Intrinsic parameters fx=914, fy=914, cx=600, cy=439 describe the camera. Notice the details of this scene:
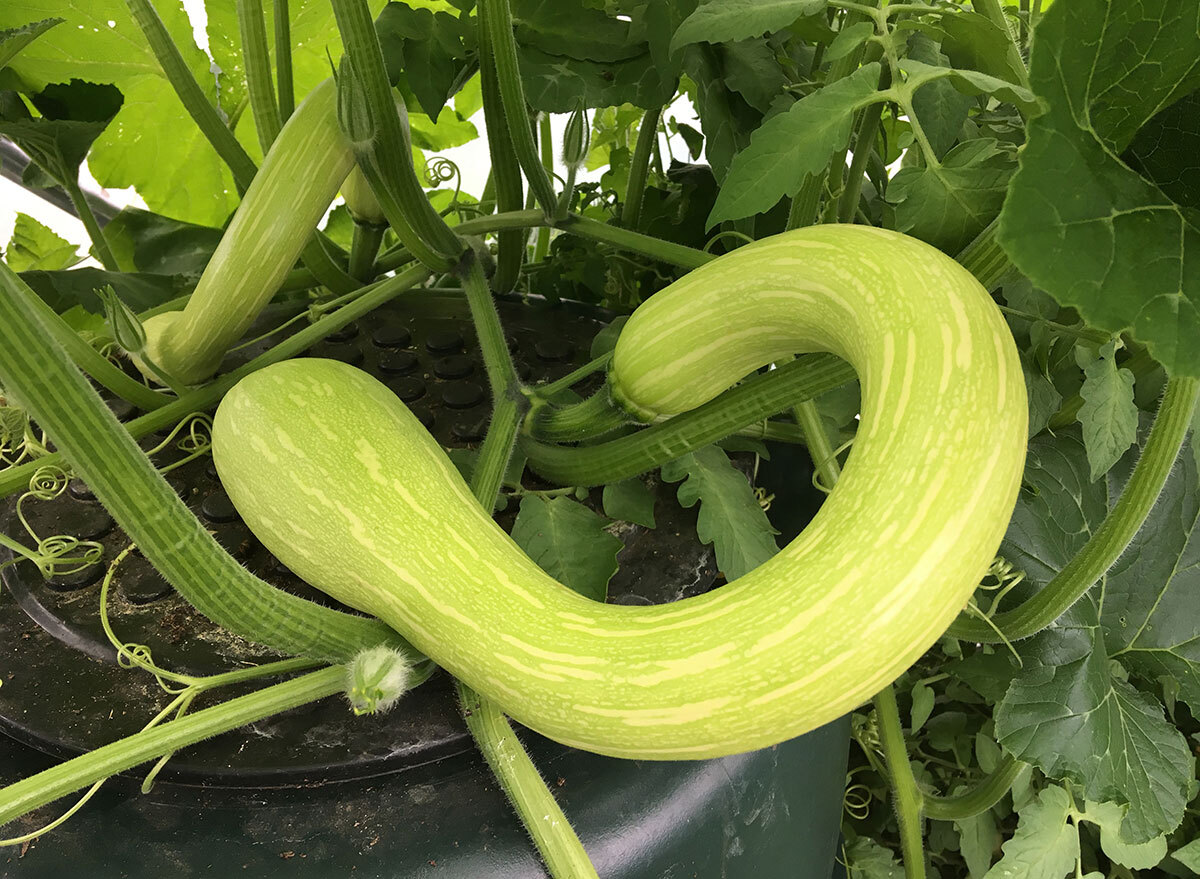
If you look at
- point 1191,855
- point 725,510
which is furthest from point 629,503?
point 1191,855

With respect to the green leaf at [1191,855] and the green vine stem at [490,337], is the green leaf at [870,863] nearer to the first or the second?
the green leaf at [1191,855]

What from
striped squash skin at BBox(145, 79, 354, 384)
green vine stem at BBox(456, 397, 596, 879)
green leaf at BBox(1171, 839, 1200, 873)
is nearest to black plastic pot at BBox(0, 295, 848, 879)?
green vine stem at BBox(456, 397, 596, 879)

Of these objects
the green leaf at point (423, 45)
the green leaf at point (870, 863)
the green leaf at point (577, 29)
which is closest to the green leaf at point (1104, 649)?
the green leaf at point (870, 863)

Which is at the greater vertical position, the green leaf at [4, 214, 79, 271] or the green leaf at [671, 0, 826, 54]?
the green leaf at [671, 0, 826, 54]

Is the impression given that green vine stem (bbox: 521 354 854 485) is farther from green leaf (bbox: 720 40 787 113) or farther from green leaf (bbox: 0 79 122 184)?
green leaf (bbox: 0 79 122 184)

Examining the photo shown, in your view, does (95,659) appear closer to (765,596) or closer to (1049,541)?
(765,596)
